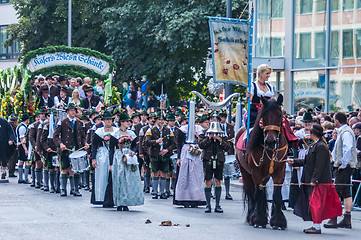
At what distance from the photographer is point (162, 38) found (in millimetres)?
37750

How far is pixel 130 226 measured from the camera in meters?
13.8

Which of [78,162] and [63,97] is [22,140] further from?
[78,162]

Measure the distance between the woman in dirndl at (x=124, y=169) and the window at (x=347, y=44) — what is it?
44.6 feet

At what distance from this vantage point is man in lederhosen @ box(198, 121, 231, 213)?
16.5m

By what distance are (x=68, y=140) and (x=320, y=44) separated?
12.8 metres

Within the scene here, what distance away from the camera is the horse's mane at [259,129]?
1334 centimetres

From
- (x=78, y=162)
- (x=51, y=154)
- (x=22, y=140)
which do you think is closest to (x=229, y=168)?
(x=78, y=162)

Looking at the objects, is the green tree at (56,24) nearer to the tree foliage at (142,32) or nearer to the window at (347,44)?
the tree foliage at (142,32)

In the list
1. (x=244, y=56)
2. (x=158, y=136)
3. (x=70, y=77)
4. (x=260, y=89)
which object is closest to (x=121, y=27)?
(x=70, y=77)

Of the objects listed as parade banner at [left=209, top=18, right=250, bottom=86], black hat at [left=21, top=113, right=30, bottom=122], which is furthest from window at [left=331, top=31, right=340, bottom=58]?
parade banner at [left=209, top=18, right=250, bottom=86]

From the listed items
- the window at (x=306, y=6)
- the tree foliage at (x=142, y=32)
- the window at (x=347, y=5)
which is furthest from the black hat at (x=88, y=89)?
the tree foliage at (x=142, y=32)

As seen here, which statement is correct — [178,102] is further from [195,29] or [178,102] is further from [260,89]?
[260,89]

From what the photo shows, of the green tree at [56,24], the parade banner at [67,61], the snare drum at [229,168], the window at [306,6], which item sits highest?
the green tree at [56,24]

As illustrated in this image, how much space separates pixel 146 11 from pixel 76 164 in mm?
21309
